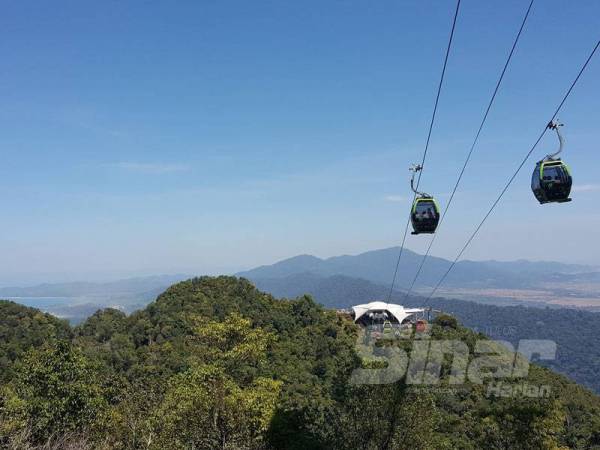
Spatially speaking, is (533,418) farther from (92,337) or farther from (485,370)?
(92,337)

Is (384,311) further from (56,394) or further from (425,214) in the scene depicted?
(425,214)

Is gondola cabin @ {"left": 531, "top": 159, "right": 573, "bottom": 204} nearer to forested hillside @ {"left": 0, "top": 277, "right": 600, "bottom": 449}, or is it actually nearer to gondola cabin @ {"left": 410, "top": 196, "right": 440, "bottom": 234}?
gondola cabin @ {"left": 410, "top": 196, "right": 440, "bottom": 234}

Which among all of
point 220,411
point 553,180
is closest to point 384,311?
point 220,411

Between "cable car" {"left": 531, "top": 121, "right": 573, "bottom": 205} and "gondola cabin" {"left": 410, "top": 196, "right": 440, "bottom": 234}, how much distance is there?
346cm

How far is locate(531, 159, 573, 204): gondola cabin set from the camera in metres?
11.7

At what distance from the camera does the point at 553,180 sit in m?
11.7

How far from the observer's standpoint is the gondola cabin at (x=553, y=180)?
11.7 m

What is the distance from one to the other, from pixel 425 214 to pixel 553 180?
160 inches

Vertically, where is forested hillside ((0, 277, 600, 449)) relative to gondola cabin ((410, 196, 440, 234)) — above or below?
below

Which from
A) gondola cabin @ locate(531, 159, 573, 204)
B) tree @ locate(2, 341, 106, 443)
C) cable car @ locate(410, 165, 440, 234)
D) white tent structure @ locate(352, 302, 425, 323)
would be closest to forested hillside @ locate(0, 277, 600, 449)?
tree @ locate(2, 341, 106, 443)

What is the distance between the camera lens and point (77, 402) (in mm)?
21203

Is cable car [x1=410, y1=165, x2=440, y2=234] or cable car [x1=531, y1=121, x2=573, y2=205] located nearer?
cable car [x1=531, y1=121, x2=573, y2=205]

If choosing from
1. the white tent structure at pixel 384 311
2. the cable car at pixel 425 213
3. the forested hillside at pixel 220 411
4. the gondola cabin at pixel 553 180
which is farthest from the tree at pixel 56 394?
the white tent structure at pixel 384 311

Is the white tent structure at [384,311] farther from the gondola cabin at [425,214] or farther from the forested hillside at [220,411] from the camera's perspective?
the gondola cabin at [425,214]
